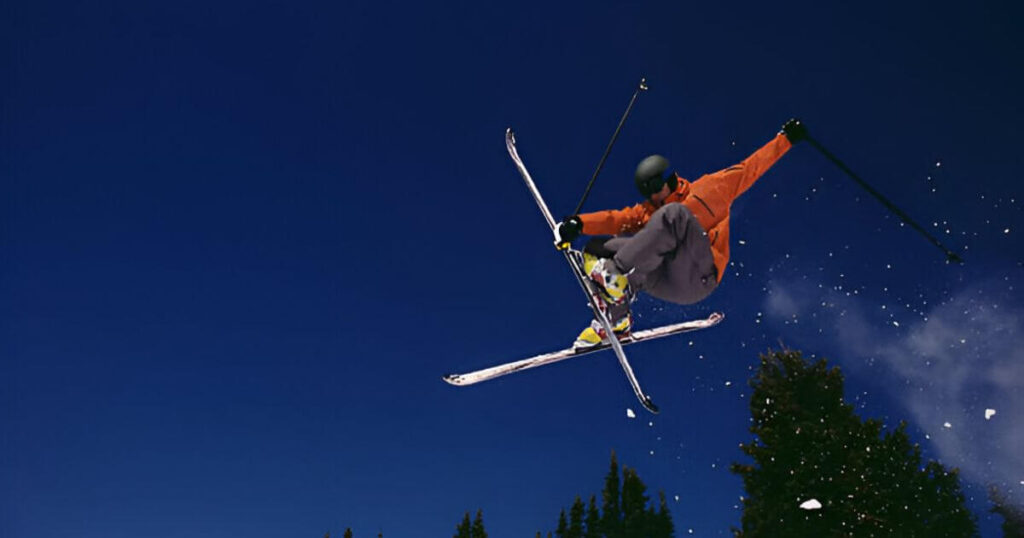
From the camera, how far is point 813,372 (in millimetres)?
20406

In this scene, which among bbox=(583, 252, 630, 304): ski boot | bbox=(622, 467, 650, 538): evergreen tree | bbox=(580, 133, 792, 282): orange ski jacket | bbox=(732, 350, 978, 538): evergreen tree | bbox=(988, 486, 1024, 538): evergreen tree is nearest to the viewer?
bbox=(580, 133, 792, 282): orange ski jacket

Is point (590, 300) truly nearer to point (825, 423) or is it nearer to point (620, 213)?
point (620, 213)

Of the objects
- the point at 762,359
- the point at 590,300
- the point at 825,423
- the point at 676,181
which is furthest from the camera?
the point at 762,359

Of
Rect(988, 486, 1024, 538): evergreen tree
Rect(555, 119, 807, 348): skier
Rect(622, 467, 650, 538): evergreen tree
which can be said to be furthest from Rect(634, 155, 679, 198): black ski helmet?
Rect(622, 467, 650, 538): evergreen tree

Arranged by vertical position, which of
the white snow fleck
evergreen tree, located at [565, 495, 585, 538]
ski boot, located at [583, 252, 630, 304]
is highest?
evergreen tree, located at [565, 495, 585, 538]

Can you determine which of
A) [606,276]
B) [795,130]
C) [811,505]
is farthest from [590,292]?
[811,505]

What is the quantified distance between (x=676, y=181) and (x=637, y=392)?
7.57 feet

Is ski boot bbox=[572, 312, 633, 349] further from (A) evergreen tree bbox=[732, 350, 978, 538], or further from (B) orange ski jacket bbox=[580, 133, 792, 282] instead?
(A) evergreen tree bbox=[732, 350, 978, 538]

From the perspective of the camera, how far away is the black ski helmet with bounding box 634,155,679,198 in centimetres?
535

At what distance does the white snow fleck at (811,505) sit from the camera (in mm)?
17938

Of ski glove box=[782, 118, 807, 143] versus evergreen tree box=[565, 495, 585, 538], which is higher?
evergreen tree box=[565, 495, 585, 538]

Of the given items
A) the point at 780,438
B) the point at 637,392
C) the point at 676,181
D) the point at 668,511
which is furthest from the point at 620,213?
the point at 668,511

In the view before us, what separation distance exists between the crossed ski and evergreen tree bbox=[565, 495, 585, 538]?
32.4m

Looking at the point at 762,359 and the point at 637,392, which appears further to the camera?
the point at 762,359
